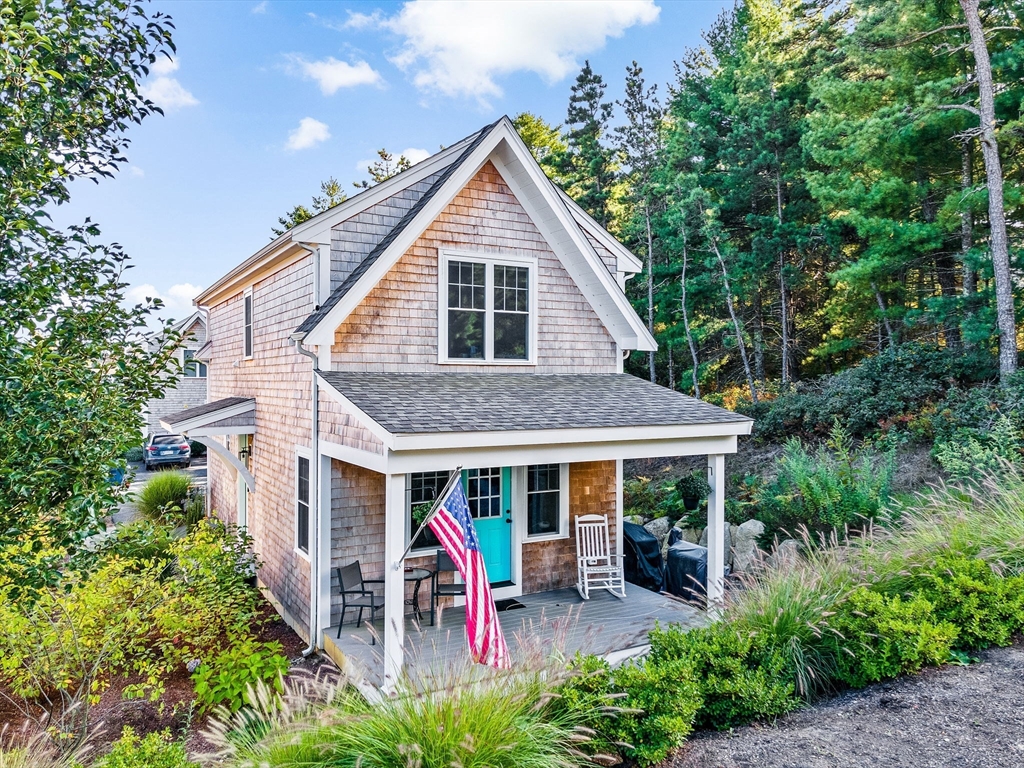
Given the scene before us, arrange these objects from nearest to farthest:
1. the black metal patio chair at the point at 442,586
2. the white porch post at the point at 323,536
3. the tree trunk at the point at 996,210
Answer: the white porch post at the point at 323,536 → the black metal patio chair at the point at 442,586 → the tree trunk at the point at 996,210

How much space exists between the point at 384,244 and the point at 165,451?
2114 cm

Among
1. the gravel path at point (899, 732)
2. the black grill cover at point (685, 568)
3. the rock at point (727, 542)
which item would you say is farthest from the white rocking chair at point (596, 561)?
the gravel path at point (899, 732)

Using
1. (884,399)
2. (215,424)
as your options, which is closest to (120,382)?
(215,424)

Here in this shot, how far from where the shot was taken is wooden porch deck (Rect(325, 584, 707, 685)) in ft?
22.6

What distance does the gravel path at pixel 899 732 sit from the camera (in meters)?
3.74

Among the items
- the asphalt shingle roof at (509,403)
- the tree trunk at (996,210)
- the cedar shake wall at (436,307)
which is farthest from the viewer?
the tree trunk at (996,210)

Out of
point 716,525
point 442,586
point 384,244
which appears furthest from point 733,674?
point 384,244

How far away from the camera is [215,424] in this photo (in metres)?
10.3

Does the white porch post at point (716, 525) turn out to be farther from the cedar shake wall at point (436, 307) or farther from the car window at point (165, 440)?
the car window at point (165, 440)

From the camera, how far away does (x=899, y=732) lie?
13.1 feet

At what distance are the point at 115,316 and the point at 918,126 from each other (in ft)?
56.5

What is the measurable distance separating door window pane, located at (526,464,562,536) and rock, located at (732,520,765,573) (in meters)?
3.08

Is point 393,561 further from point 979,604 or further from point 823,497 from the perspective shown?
point 823,497

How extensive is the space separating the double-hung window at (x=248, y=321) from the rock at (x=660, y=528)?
8340mm
